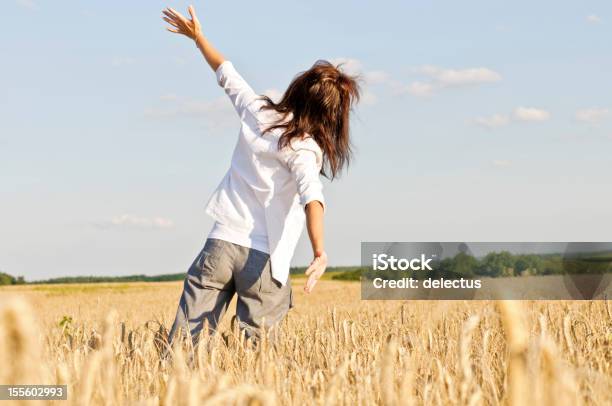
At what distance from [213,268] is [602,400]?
244 cm

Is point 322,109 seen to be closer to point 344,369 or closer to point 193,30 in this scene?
point 193,30

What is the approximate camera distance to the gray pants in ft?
13.8

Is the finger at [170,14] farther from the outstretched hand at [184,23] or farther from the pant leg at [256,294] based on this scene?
Result: the pant leg at [256,294]

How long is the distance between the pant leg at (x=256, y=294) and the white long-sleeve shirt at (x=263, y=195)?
0.05m

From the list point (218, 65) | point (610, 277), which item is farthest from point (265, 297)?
point (610, 277)

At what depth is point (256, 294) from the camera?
4.28m

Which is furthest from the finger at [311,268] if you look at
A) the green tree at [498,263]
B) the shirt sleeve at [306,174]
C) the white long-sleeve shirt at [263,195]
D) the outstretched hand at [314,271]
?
the green tree at [498,263]

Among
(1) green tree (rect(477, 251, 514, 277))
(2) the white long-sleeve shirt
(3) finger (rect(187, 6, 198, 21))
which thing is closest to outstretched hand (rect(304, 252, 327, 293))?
(2) the white long-sleeve shirt

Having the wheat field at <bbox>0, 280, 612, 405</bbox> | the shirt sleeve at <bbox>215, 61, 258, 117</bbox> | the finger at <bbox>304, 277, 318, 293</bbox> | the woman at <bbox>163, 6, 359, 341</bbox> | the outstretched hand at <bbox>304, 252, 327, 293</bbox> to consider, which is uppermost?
the shirt sleeve at <bbox>215, 61, 258, 117</bbox>

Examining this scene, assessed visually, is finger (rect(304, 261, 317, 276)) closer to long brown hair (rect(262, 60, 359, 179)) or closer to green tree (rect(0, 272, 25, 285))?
long brown hair (rect(262, 60, 359, 179))

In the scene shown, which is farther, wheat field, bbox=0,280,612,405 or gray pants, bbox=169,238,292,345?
gray pants, bbox=169,238,292,345

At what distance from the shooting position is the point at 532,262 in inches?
544

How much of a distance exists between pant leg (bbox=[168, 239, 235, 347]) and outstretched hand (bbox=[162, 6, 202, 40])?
131 cm

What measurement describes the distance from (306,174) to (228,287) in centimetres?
83
